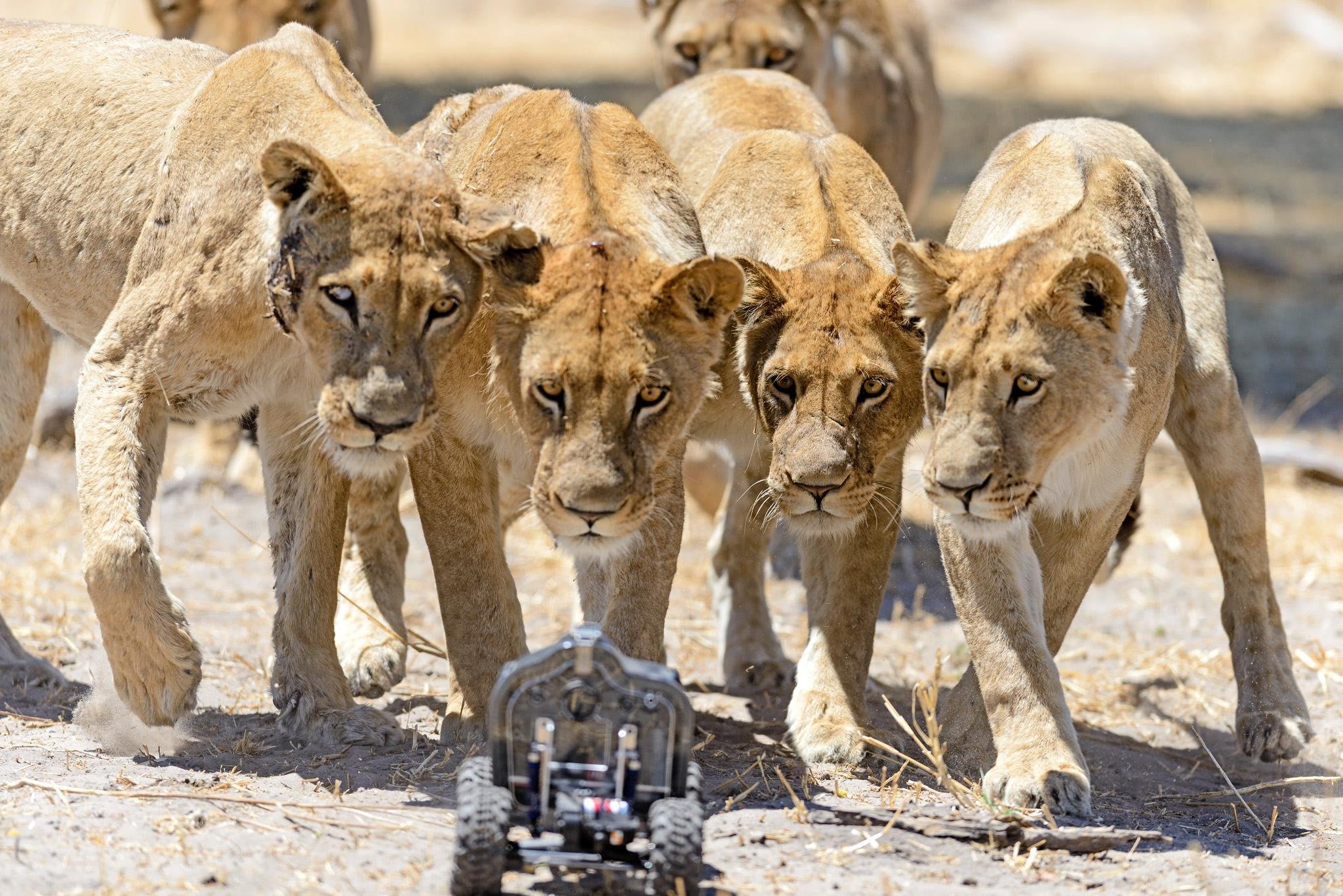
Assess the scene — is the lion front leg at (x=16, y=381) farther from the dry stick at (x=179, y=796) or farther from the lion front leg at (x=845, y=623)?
the lion front leg at (x=845, y=623)

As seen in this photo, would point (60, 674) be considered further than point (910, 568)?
No

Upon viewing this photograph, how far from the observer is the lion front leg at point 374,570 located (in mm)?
5289

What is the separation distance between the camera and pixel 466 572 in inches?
175

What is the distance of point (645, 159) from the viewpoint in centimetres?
459

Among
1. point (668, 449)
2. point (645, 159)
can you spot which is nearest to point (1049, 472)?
point (668, 449)

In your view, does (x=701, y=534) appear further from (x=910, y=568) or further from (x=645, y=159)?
(x=645, y=159)

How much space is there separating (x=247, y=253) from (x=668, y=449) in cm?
111

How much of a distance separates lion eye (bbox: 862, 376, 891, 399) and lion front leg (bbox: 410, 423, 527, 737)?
1007 millimetres

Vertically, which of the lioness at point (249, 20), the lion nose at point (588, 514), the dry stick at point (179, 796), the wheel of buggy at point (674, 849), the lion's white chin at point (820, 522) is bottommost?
the dry stick at point (179, 796)

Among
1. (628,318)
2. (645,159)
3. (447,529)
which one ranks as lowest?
(447,529)

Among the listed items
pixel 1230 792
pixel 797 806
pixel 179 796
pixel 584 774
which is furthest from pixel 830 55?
pixel 584 774

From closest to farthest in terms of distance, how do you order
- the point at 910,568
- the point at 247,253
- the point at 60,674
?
1. the point at 247,253
2. the point at 60,674
3. the point at 910,568

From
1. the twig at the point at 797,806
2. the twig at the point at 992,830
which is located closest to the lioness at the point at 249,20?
the twig at the point at 797,806

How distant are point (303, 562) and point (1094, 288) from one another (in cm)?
220
